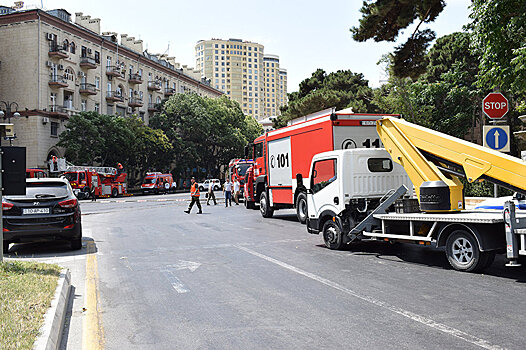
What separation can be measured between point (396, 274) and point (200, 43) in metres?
184

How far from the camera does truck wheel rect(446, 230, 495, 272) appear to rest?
7.61 meters

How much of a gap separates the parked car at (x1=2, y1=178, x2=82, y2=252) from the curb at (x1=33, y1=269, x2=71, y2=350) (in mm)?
4021

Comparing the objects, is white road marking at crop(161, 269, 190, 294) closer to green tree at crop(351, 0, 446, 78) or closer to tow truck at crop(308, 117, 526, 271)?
tow truck at crop(308, 117, 526, 271)

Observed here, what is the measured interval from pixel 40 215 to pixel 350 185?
6.57m

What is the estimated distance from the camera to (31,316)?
4.94 metres

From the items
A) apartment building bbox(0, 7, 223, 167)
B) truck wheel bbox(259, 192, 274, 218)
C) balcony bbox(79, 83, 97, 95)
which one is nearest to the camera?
truck wheel bbox(259, 192, 274, 218)

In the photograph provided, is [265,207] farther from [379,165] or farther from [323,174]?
[379,165]

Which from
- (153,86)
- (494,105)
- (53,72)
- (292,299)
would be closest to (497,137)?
(494,105)

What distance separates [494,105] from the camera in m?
10.4

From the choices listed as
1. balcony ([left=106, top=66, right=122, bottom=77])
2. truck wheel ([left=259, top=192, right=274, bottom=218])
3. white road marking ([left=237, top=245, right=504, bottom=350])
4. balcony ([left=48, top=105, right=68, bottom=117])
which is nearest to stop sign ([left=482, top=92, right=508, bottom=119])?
white road marking ([left=237, top=245, right=504, bottom=350])

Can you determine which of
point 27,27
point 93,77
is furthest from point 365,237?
point 93,77

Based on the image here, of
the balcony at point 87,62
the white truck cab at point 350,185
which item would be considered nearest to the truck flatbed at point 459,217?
the white truck cab at point 350,185

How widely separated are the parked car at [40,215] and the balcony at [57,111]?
1678 inches

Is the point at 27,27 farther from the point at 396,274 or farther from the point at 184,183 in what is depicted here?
the point at 396,274
